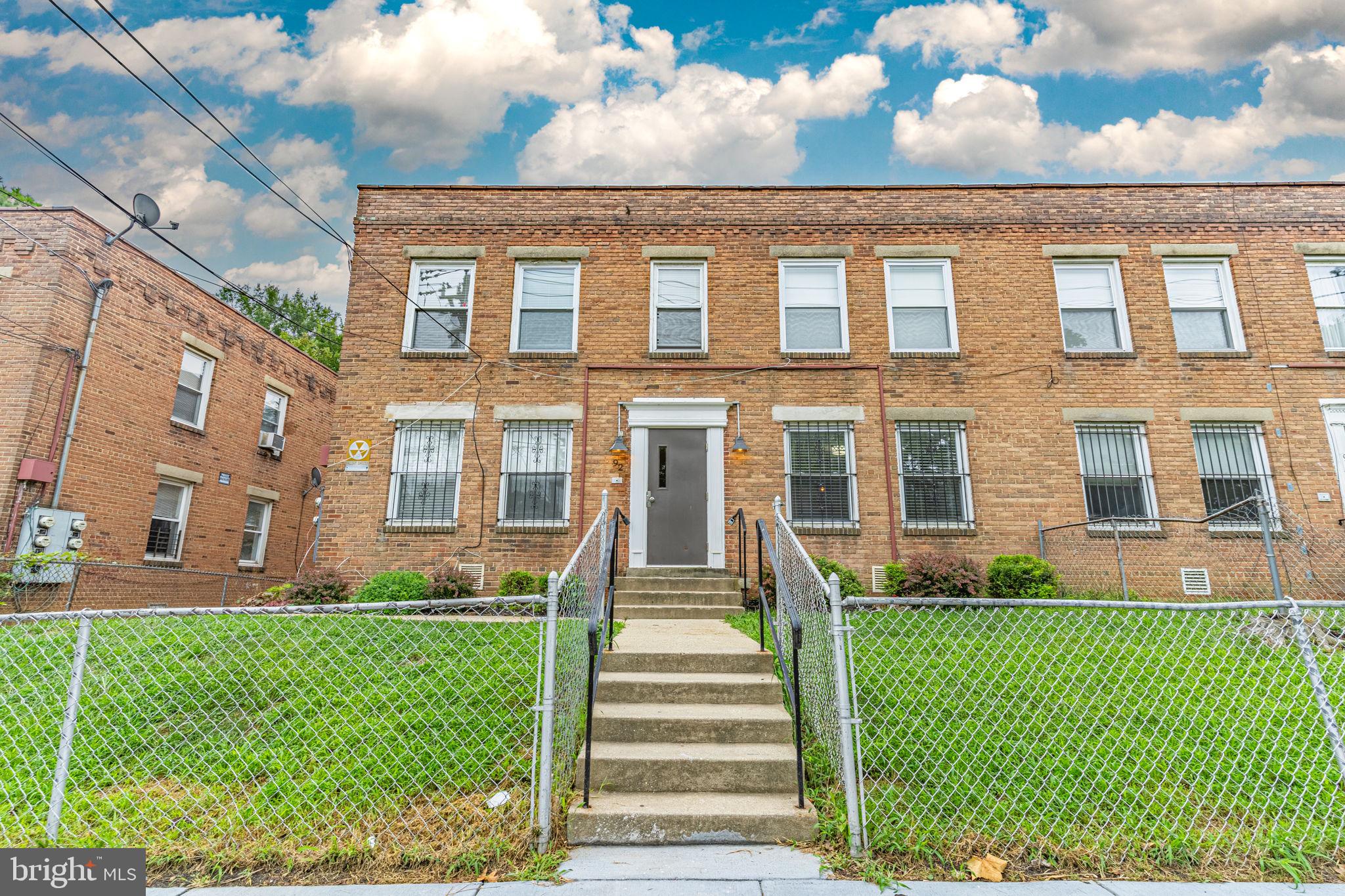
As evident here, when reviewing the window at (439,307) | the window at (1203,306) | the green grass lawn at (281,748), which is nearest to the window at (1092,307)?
the window at (1203,306)

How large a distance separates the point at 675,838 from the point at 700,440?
23.7ft

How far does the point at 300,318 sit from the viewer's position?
37.2 m

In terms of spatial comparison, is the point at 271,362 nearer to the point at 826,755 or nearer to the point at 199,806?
the point at 199,806

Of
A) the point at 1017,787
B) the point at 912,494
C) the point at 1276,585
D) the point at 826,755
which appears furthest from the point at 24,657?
the point at 1276,585

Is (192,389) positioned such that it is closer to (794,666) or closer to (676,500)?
(676,500)

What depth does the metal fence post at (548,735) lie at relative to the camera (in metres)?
3.49

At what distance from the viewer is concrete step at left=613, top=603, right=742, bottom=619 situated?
26.1 ft

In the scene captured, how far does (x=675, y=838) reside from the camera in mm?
3686

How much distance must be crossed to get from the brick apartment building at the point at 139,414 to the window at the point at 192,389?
0.03m

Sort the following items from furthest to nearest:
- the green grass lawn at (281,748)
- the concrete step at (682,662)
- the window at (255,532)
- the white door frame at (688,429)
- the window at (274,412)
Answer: the window at (274,412)
the window at (255,532)
the white door frame at (688,429)
the concrete step at (682,662)
the green grass lawn at (281,748)

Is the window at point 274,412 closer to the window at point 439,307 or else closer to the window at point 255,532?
the window at point 255,532

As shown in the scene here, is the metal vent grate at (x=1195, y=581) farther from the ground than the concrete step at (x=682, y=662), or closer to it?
farther from the ground

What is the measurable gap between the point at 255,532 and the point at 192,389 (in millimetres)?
3681

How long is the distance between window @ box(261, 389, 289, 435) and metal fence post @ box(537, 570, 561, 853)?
14898mm
